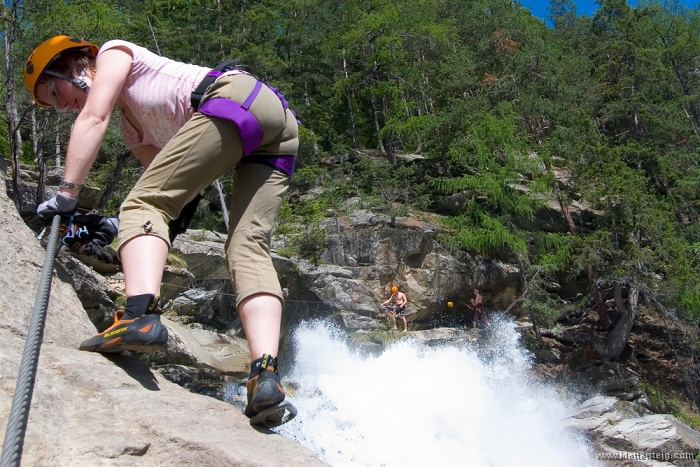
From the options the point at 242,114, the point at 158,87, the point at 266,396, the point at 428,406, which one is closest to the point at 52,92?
the point at 158,87

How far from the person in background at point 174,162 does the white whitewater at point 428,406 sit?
6073mm

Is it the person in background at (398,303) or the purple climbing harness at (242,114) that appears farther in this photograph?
the person in background at (398,303)

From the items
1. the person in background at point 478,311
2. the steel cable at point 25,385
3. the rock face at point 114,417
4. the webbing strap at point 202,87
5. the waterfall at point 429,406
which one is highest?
the webbing strap at point 202,87

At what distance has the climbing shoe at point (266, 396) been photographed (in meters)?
1.82

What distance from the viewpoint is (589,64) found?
28.8 metres

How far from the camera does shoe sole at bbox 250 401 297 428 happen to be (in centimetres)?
185

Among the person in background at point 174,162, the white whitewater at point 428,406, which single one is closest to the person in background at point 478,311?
the white whitewater at point 428,406

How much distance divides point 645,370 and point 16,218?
18.7 m

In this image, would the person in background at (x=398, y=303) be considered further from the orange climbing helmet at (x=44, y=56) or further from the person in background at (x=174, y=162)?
the orange climbing helmet at (x=44, y=56)

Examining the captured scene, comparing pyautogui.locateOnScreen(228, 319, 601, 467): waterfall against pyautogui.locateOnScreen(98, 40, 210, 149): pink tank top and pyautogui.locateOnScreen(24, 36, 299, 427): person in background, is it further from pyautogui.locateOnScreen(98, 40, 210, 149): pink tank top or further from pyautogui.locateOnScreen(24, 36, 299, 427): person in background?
pyautogui.locateOnScreen(98, 40, 210, 149): pink tank top

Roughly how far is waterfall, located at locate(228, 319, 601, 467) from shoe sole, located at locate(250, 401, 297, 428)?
6.17 meters

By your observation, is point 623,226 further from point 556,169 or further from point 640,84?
point 640,84

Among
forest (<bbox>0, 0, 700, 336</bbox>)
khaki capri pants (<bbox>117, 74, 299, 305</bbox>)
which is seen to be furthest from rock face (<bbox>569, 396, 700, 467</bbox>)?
khaki capri pants (<bbox>117, 74, 299, 305</bbox>)

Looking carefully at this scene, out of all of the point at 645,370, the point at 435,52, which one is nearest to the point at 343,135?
the point at 435,52
